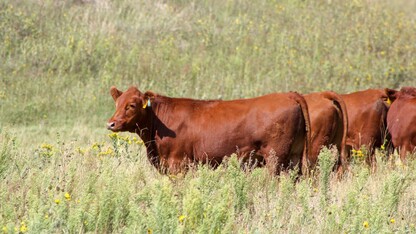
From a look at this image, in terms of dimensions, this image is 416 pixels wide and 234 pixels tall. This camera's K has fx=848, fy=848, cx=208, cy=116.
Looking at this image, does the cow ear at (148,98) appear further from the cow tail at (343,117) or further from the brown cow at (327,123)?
the cow tail at (343,117)

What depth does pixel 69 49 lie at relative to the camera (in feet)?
63.4

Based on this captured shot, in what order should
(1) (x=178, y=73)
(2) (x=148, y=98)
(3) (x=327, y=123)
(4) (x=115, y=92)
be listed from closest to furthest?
(2) (x=148, y=98) → (3) (x=327, y=123) → (4) (x=115, y=92) → (1) (x=178, y=73)

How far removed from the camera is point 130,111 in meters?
11.0

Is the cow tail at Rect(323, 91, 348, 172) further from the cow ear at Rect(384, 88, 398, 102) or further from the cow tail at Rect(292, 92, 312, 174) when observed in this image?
the cow ear at Rect(384, 88, 398, 102)

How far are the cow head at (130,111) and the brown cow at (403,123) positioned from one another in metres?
3.64

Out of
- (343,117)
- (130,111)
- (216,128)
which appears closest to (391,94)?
(343,117)

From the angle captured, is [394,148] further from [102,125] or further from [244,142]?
[102,125]

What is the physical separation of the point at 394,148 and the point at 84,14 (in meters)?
10.7

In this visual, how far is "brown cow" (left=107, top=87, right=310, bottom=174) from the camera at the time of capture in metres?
10.8

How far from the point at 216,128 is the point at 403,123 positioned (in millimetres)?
2946

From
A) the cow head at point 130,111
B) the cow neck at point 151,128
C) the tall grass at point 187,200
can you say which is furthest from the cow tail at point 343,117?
the cow head at point 130,111

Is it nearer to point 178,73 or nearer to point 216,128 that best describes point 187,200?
point 216,128

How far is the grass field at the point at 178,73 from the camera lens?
28.4 ft

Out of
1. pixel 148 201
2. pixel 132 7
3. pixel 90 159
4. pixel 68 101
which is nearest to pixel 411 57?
pixel 132 7
